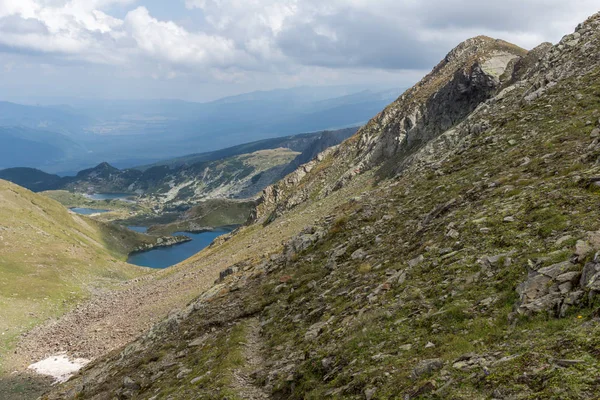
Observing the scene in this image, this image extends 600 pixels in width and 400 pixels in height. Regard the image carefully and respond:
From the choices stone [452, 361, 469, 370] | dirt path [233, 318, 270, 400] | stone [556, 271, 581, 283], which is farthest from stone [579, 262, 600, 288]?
dirt path [233, 318, 270, 400]

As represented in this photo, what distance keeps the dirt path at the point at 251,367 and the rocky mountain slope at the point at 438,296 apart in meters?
0.08

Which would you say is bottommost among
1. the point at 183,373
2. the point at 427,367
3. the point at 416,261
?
the point at 183,373

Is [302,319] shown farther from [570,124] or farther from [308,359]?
[570,124]

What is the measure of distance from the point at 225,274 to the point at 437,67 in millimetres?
100880

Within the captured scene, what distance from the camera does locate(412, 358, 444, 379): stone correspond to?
9.80 metres

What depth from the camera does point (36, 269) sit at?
7381cm

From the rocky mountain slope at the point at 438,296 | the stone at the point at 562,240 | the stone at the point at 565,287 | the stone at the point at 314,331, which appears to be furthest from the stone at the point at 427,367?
the stone at the point at 314,331

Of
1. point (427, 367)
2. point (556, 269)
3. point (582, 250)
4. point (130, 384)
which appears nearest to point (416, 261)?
point (556, 269)

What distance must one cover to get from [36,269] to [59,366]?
38.3 meters

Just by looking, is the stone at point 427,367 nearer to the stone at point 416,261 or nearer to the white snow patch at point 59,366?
the stone at point 416,261

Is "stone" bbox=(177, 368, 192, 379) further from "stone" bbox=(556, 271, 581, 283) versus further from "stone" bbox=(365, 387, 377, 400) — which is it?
"stone" bbox=(556, 271, 581, 283)

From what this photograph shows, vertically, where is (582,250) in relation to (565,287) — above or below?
above

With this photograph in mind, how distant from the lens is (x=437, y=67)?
381 ft

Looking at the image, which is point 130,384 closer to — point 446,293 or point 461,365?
point 446,293
